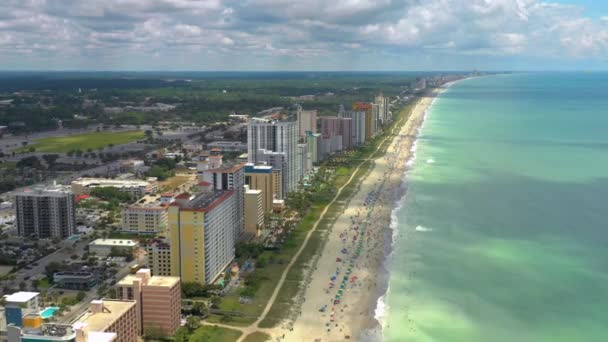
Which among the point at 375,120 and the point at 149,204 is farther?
the point at 375,120

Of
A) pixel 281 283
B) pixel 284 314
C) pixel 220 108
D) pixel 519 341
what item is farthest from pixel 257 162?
pixel 220 108

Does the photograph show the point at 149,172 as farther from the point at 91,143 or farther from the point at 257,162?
the point at 91,143

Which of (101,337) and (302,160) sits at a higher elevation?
(302,160)

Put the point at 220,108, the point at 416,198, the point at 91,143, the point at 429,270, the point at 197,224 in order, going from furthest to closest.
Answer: the point at 220,108
the point at 91,143
the point at 416,198
the point at 429,270
the point at 197,224

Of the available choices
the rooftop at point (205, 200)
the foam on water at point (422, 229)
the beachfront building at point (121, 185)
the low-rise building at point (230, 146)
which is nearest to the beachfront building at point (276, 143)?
the beachfront building at point (121, 185)

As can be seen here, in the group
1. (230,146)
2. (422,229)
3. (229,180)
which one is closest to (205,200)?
(229,180)

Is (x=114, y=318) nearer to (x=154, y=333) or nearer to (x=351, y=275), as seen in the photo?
(x=154, y=333)

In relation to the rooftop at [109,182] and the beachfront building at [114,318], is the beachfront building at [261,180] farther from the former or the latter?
the beachfront building at [114,318]
